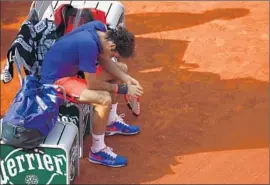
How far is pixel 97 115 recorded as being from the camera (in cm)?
697

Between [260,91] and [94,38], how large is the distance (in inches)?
103

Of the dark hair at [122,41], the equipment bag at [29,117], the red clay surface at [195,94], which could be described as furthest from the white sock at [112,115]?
the equipment bag at [29,117]

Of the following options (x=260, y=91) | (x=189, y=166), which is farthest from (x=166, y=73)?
(x=189, y=166)

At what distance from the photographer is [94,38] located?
680 centimetres

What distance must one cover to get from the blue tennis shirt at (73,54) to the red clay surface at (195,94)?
953mm

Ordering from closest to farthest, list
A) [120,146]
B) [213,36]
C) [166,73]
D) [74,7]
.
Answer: [120,146] → [74,7] → [166,73] → [213,36]

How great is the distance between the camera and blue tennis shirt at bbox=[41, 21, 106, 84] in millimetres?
6730

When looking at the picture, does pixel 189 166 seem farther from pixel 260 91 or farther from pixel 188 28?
pixel 188 28

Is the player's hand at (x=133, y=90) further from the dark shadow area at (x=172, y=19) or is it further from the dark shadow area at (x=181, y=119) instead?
the dark shadow area at (x=172, y=19)

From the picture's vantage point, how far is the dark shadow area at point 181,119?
7.22 m

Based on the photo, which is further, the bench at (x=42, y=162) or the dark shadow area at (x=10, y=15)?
the dark shadow area at (x=10, y=15)

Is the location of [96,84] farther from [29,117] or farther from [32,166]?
[32,166]

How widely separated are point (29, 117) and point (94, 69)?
80 cm

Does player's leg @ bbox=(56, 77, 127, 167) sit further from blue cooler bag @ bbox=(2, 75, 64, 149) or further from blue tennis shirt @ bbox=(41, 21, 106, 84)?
blue cooler bag @ bbox=(2, 75, 64, 149)
